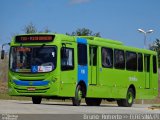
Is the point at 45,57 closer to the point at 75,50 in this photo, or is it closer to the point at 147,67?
the point at 75,50

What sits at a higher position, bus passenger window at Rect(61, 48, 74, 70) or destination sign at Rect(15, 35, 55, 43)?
destination sign at Rect(15, 35, 55, 43)

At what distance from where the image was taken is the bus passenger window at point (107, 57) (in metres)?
31.0

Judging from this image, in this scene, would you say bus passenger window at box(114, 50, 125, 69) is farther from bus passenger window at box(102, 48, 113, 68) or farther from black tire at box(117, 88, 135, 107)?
black tire at box(117, 88, 135, 107)

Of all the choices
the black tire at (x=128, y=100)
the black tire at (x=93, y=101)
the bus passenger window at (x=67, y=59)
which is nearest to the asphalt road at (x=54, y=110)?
the bus passenger window at (x=67, y=59)

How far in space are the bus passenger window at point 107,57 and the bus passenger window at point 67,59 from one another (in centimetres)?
298

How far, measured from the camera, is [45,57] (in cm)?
2775

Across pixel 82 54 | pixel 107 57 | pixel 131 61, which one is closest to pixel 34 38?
pixel 82 54

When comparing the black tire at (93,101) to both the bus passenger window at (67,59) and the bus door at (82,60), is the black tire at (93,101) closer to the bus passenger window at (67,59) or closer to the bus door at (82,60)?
the bus door at (82,60)

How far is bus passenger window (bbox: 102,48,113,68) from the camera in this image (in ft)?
102

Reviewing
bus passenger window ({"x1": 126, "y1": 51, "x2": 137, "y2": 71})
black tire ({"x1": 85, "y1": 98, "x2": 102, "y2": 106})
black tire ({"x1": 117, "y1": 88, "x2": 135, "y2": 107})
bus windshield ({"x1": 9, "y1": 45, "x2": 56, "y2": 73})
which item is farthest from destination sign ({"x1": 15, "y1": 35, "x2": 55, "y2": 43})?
black tire ({"x1": 117, "y1": 88, "x2": 135, "y2": 107})

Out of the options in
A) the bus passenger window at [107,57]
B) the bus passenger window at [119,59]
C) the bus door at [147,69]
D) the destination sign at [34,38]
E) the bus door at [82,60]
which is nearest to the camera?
the destination sign at [34,38]

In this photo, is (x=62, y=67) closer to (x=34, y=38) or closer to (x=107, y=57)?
(x=34, y=38)

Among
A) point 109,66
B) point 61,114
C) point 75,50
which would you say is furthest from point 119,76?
point 61,114

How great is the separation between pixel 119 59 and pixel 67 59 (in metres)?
5.12
